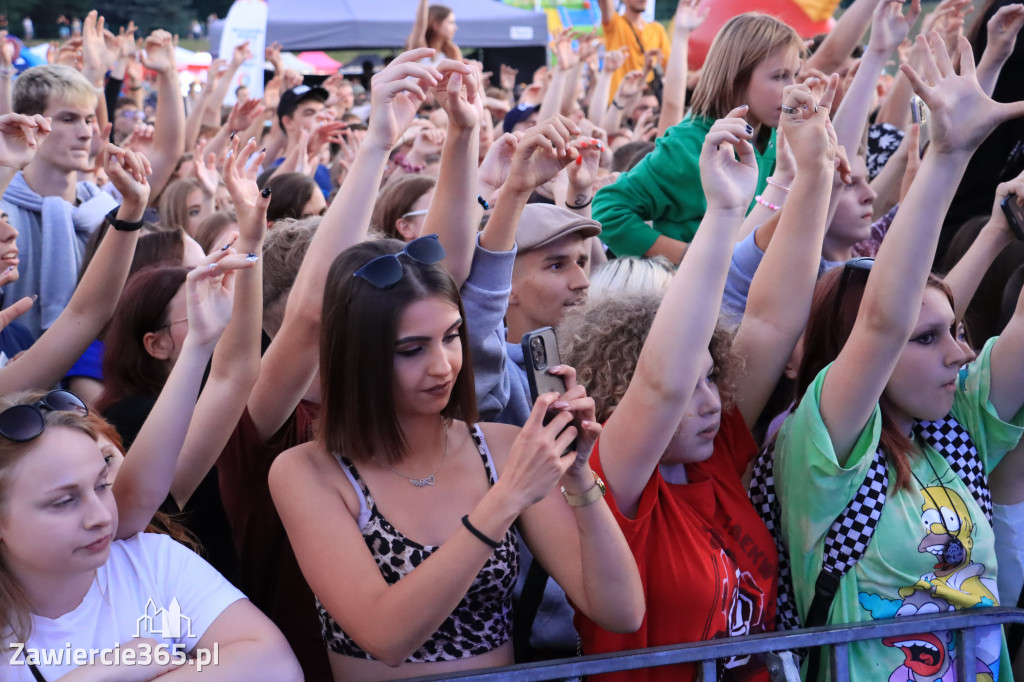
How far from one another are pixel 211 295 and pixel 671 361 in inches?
37.6

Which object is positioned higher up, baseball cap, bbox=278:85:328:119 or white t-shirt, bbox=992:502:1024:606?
white t-shirt, bbox=992:502:1024:606

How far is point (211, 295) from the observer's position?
2.12m

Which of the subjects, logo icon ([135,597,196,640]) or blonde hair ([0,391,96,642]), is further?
logo icon ([135,597,196,640])

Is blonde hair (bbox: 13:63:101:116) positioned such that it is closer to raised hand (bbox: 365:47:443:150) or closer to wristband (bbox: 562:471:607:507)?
raised hand (bbox: 365:47:443:150)

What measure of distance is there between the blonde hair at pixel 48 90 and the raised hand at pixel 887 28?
3.11 m

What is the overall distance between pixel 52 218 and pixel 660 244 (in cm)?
237

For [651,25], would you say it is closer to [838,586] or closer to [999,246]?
[999,246]

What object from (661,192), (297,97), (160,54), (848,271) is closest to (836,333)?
(848,271)

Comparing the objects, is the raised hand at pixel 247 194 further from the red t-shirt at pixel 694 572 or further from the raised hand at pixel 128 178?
the red t-shirt at pixel 694 572

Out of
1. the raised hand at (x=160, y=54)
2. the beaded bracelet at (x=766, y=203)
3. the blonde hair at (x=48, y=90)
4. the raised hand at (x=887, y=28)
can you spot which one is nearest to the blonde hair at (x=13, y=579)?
the beaded bracelet at (x=766, y=203)

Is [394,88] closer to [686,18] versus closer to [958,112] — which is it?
[958,112]

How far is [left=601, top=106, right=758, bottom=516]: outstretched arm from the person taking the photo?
2.04 meters

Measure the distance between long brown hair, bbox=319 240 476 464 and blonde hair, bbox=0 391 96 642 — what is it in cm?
47

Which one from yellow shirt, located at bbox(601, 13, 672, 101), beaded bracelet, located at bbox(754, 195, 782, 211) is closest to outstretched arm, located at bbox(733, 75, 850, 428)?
beaded bracelet, located at bbox(754, 195, 782, 211)
